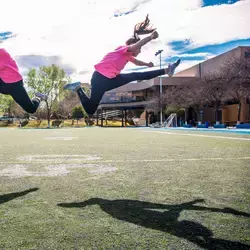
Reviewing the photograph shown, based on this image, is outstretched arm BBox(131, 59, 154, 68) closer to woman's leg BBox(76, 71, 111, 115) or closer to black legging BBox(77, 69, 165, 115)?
black legging BBox(77, 69, 165, 115)

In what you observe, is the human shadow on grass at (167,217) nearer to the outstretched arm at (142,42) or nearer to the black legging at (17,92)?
the black legging at (17,92)

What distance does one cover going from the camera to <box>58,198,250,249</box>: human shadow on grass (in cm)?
272

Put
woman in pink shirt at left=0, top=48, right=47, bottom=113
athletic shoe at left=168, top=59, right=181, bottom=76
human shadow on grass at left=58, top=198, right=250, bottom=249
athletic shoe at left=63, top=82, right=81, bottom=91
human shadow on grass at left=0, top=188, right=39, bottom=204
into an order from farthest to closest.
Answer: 1. athletic shoe at left=168, top=59, right=181, bottom=76
2. athletic shoe at left=63, top=82, right=81, bottom=91
3. woman in pink shirt at left=0, top=48, right=47, bottom=113
4. human shadow on grass at left=0, top=188, right=39, bottom=204
5. human shadow on grass at left=58, top=198, right=250, bottom=249

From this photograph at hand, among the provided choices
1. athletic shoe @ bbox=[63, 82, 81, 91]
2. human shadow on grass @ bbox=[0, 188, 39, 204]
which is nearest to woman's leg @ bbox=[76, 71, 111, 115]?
athletic shoe @ bbox=[63, 82, 81, 91]

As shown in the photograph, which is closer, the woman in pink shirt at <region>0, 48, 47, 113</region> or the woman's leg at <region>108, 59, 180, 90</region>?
the woman in pink shirt at <region>0, 48, 47, 113</region>

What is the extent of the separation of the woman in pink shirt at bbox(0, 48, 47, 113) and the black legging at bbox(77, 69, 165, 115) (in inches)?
30.4

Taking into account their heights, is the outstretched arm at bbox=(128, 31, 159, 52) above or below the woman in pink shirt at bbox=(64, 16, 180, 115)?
above

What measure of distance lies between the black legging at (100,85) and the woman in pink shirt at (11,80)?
772mm

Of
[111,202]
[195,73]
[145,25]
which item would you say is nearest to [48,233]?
[111,202]

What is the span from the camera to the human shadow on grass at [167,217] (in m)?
2.72

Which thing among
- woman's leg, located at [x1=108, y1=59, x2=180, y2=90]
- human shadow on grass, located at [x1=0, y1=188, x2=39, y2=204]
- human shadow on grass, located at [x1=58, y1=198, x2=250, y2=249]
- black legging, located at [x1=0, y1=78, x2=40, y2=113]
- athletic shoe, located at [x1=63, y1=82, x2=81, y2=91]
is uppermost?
woman's leg, located at [x1=108, y1=59, x2=180, y2=90]

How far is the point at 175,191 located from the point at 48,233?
2210 millimetres

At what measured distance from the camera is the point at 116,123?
2403 inches

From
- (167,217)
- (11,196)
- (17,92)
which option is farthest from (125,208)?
(17,92)
